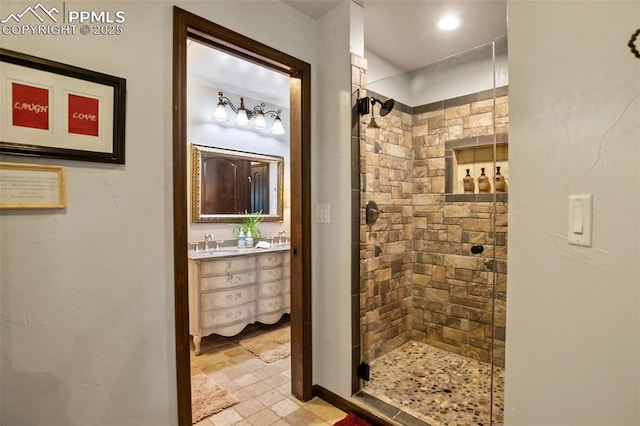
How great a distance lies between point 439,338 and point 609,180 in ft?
6.97

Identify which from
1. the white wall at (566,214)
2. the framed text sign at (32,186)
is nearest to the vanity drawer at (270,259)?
the framed text sign at (32,186)

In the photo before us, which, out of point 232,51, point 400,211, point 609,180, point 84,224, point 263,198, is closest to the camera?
point 609,180

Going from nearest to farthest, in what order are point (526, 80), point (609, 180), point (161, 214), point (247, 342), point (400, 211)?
1. point (609, 180)
2. point (526, 80)
3. point (161, 214)
4. point (400, 211)
5. point (247, 342)

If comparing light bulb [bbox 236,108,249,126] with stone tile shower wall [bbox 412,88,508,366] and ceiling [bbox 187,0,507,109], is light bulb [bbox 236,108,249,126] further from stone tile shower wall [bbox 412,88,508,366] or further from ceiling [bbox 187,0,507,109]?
stone tile shower wall [bbox 412,88,508,366]

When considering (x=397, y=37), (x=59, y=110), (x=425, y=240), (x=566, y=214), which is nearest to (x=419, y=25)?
(x=397, y=37)

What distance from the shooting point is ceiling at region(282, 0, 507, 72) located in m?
1.90

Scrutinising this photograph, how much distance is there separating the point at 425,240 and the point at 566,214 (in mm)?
1680

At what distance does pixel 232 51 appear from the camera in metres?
1.70

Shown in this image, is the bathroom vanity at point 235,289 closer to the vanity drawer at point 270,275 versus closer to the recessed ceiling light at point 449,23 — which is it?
the vanity drawer at point 270,275

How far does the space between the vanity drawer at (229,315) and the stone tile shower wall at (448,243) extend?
60.7 inches

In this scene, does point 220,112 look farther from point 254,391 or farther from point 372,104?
Result: point 254,391

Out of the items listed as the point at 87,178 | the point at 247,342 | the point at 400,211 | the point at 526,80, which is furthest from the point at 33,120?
the point at 247,342

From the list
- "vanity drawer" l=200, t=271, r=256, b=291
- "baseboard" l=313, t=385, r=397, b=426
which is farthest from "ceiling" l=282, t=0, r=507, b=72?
"baseboard" l=313, t=385, r=397, b=426

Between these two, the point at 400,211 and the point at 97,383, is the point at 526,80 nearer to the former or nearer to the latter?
the point at 400,211
